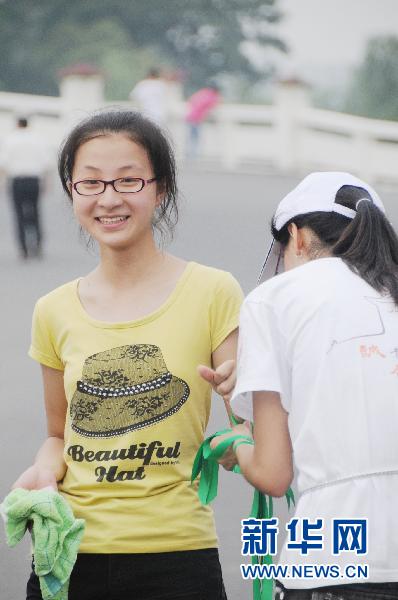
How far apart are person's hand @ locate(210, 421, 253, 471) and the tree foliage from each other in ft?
160

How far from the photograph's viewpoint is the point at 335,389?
2.36m

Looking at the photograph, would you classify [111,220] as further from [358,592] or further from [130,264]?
[358,592]

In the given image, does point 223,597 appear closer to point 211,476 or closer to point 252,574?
point 252,574

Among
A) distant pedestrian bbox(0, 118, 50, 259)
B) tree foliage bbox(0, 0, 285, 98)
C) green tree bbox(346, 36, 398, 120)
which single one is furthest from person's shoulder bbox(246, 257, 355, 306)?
green tree bbox(346, 36, 398, 120)

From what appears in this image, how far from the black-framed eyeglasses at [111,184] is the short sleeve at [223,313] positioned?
11.3 inches

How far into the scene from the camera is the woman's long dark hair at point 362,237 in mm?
2488

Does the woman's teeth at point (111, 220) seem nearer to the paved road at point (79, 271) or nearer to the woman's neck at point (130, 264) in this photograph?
the woman's neck at point (130, 264)

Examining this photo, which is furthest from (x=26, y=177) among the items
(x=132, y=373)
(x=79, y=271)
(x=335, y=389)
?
(x=335, y=389)

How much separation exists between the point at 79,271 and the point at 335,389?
11.3 metres

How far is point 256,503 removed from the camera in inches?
110

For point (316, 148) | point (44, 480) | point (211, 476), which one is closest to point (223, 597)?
point (211, 476)

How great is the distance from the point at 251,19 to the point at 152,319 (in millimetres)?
58351

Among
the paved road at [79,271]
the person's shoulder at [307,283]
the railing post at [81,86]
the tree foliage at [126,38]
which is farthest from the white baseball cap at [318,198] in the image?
the tree foliage at [126,38]

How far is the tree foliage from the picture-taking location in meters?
51.5
